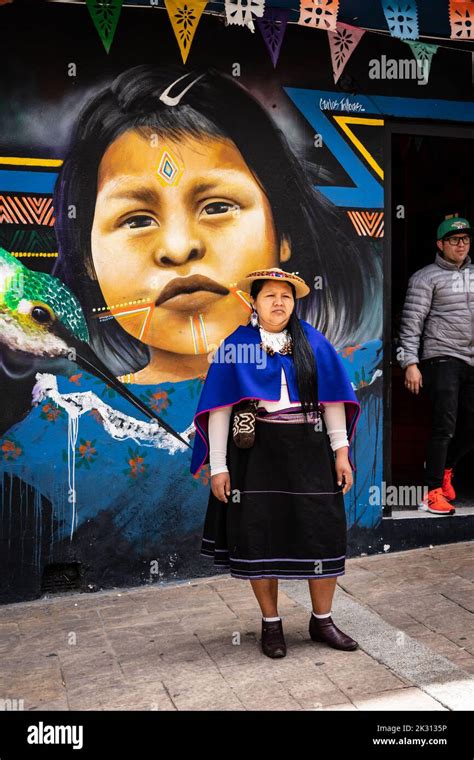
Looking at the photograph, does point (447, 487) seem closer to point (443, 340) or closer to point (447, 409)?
point (447, 409)

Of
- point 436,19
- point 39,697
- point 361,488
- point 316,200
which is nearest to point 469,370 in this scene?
point 361,488

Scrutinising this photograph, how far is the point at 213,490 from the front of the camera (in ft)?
14.5

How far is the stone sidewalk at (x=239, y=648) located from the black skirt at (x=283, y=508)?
19.3 inches

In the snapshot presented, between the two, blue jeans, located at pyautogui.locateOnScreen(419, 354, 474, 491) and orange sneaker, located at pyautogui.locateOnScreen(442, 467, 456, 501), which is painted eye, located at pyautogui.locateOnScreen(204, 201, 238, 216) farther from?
orange sneaker, located at pyautogui.locateOnScreen(442, 467, 456, 501)

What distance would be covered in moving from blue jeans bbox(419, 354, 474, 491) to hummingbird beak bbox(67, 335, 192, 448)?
216cm

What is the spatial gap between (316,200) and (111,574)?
118 inches

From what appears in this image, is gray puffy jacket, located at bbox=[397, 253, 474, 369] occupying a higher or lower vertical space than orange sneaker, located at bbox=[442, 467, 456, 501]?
higher

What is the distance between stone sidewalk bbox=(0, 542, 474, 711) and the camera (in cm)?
392

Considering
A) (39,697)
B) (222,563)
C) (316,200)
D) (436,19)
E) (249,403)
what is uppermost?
(436,19)

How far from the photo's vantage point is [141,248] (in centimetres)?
574

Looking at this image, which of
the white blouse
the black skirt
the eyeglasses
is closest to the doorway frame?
the eyeglasses

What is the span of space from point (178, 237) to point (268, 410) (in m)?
1.91

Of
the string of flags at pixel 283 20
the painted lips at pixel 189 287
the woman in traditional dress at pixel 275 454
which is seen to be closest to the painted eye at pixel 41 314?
the painted lips at pixel 189 287
